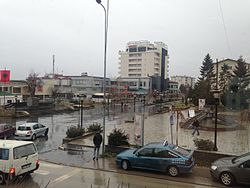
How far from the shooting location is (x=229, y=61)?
9094 cm

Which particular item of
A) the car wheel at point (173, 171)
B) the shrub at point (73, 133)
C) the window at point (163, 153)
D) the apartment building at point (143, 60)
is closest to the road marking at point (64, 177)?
the window at point (163, 153)

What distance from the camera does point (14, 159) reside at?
1009cm

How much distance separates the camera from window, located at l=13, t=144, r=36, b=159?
10250 millimetres

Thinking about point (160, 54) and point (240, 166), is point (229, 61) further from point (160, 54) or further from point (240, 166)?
point (240, 166)

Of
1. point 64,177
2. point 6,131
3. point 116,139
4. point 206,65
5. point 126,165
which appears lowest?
point 64,177

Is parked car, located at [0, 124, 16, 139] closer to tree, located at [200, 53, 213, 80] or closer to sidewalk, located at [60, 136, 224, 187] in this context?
sidewalk, located at [60, 136, 224, 187]

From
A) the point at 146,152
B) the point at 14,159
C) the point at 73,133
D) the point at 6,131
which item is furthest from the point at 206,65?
the point at 14,159

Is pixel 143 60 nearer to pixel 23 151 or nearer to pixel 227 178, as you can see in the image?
pixel 227 178

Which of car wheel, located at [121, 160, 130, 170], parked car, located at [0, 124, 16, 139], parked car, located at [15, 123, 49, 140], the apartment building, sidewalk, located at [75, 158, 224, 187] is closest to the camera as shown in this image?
sidewalk, located at [75, 158, 224, 187]

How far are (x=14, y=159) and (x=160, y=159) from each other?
6.17m

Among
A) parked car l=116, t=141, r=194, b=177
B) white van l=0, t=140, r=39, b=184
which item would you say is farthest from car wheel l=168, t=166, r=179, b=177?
white van l=0, t=140, r=39, b=184

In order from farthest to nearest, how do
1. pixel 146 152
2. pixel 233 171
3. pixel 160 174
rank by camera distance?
pixel 146 152 → pixel 160 174 → pixel 233 171

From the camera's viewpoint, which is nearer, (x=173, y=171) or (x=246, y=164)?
(x=246, y=164)

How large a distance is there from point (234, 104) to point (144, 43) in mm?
111560
